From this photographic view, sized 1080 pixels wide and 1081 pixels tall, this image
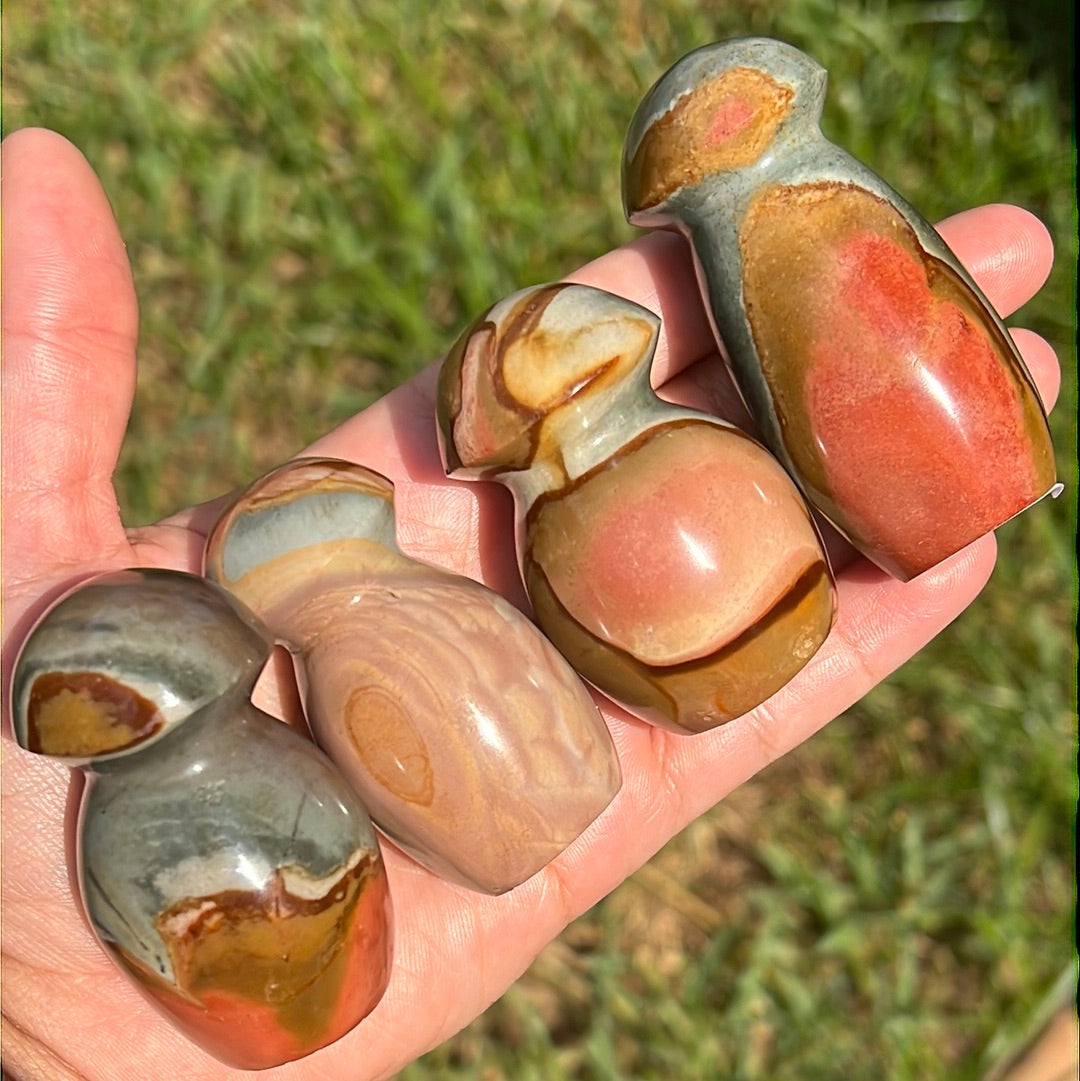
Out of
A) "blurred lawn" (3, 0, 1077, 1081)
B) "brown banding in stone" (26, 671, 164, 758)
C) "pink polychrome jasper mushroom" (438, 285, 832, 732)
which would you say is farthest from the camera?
"blurred lawn" (3, 0, 1077, 1081)

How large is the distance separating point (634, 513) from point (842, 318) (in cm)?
29

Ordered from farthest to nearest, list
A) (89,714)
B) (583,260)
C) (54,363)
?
1. (583,260)
2. (54,363)
3. (89,714)

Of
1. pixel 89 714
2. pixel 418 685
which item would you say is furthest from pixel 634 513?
pixel 89 714

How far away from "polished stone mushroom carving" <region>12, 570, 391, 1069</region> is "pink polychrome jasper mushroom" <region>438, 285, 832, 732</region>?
0.31 meters

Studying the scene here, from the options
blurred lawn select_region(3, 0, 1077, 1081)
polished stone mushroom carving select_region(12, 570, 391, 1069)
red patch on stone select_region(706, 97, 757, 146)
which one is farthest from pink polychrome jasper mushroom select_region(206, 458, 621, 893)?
blurred lawn select_region(3, 0, 1077, 1081)

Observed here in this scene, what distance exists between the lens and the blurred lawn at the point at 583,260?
1753 millimetres

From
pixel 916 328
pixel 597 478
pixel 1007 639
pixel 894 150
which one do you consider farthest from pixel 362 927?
pixel 894 150

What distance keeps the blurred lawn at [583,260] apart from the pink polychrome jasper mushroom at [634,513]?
0.63 metres

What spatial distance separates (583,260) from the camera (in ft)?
6.65

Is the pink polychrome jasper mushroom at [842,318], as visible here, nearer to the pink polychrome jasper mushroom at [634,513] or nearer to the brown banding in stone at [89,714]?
the pink polychrome jasper mushroom at [634,513]

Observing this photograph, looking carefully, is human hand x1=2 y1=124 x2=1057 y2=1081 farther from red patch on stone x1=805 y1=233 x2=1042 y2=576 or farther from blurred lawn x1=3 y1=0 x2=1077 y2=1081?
blurred lawn x1=3 y1=0 x2=1077 y2=1081

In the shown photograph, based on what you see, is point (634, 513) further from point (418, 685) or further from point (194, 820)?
point (194, 820)

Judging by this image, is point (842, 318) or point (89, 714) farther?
point (842, 318)

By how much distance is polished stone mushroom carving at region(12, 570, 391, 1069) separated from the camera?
3.74 feet
